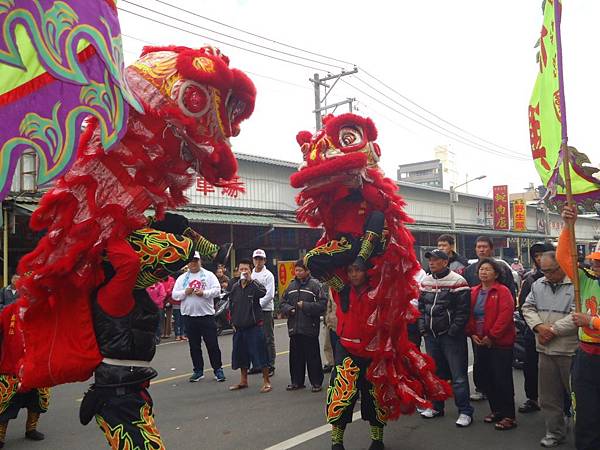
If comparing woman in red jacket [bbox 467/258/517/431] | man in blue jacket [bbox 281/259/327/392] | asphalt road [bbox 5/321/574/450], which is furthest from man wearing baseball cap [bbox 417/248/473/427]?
man in blue jacket [bbox 281/259/327/392]

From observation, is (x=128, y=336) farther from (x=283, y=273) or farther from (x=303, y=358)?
(x=283, y=273)

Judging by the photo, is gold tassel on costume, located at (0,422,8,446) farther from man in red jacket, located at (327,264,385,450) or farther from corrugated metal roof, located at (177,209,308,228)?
corrugated metal roof, located at (177,209,308,228)

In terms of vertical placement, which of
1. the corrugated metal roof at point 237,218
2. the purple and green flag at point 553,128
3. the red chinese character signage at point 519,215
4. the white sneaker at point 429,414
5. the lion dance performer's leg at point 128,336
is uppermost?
the red chinese character signage at point 519,215

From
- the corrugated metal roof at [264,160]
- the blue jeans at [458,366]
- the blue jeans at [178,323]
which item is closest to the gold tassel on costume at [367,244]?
the blue jeans at [458,366]

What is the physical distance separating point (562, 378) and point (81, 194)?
3914mm

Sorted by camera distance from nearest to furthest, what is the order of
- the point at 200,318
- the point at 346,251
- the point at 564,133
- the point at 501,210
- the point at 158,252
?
1. the point at 158,252
2. the point at 564,133
3. the point at 346,251
4. the point at 200,318
5. the point at 501,210

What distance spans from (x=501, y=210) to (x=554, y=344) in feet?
85.6

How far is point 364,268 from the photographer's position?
13.4 ft

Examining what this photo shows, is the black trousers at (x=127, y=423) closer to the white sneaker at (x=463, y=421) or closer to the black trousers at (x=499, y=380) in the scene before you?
the white sneaker at (x=463, y=421)

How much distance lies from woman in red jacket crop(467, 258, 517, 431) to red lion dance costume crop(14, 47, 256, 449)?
3232 millimetres

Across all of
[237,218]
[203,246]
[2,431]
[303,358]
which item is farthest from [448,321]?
[237,218]

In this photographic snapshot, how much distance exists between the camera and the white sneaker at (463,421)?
4949mm

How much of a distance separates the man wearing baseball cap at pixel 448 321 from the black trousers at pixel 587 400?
4.33ft

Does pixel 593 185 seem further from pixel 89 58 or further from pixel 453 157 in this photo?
pixel 453 157
